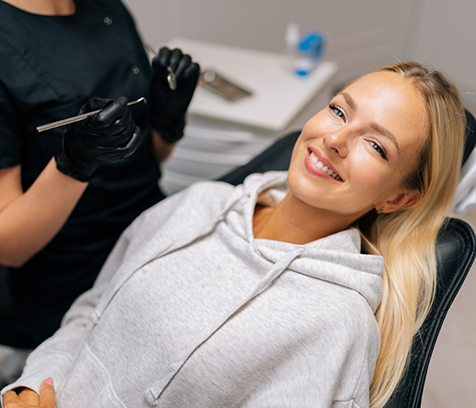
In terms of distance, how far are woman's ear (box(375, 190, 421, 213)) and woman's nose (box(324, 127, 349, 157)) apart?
0.51ft

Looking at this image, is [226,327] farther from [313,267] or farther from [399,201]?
[399,201]

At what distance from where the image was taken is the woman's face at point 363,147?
2.60ft

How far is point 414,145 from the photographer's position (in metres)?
0.80

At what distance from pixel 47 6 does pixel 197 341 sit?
77 centimetres

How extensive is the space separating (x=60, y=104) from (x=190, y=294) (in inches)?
19.8

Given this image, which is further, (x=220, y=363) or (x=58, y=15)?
(x=58, y=15)

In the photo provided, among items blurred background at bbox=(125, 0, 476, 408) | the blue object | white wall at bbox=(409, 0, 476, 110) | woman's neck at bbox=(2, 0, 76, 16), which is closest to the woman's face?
woman's neck at bbox=(2, 0, 76, 16)

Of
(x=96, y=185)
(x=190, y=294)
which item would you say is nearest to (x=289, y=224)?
(x=190, y=294)

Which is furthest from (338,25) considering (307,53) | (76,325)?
(76,325)

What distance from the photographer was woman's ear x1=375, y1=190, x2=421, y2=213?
877 mm

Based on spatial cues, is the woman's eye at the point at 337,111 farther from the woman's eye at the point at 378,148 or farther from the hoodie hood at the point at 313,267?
the hoodie hood at the point at 313,267

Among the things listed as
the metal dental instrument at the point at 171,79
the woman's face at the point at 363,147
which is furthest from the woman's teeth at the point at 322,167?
the metal dental instrument at the point at 171,79

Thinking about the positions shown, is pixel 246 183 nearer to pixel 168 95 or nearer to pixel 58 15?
pixel 168 95

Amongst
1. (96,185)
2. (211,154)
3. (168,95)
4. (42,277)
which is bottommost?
(42,277)
